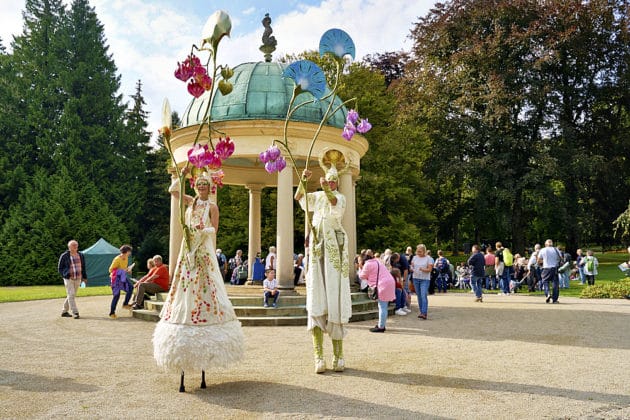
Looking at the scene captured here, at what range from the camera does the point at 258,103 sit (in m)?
12.8

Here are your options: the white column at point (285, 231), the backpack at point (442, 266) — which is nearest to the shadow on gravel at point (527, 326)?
the white column at point (285, 231)

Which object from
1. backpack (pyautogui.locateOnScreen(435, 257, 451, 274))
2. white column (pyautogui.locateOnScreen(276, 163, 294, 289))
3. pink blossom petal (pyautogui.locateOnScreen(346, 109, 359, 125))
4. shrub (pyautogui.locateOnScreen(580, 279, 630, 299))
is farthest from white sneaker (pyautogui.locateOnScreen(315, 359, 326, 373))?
backpack (pyautogui.locateOnScreen(435, 257, 451, 274))

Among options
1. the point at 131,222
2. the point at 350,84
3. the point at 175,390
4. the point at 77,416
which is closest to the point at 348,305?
the point at 175,390

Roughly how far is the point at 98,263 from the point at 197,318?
24657 millimetres

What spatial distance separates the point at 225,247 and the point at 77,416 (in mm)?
24192

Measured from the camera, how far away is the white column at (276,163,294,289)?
1188 cm

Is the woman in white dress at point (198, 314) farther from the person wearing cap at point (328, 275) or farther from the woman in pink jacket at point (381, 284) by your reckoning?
the woman in pink jacket at point (381, 284)

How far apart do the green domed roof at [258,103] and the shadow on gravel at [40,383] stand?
7.70m

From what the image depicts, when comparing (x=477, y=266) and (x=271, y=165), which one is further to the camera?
(x=477, y=266)

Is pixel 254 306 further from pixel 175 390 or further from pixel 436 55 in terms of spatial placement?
pixel 436 55

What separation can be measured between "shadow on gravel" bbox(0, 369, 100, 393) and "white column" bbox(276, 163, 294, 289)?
6.46 meters

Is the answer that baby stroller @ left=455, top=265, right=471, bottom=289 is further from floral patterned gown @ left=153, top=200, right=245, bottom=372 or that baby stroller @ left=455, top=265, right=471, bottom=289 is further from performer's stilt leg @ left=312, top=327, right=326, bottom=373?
floral patterned gown @ left=153, top=200, right=245, bottom=372

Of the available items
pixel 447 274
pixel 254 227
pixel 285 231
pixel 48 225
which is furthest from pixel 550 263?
pixel 48 225

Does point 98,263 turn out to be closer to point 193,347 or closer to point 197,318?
point 197,318
